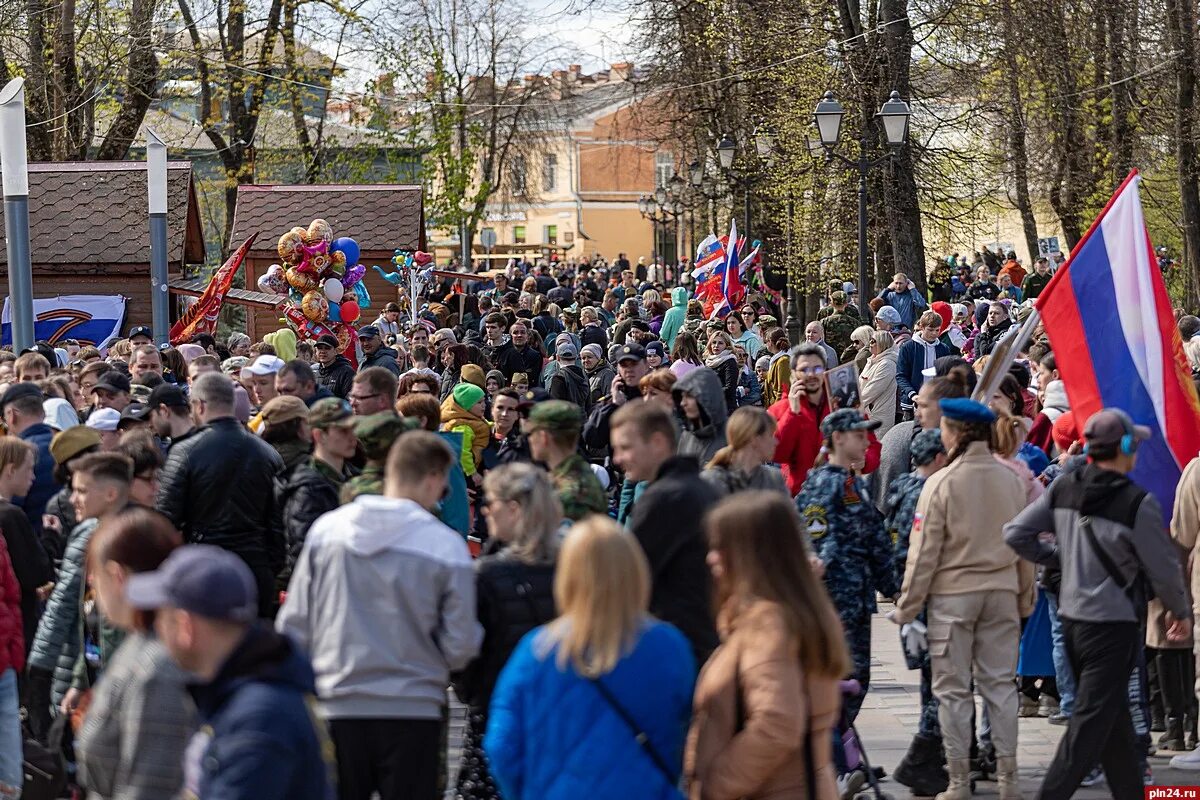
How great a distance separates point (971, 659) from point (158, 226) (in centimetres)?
1106

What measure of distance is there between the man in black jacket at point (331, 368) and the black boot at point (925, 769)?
7038mm

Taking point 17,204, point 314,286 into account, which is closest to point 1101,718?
point 17,204

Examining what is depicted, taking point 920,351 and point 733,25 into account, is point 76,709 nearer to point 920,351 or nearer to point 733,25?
point 920,351

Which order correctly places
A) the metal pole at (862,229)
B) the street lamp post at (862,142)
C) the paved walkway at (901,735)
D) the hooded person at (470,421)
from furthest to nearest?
the metal pole at (862,229) → the street lamp post at (862,142) → the hooded person at (470,421) → the paved walkway at (901,735)

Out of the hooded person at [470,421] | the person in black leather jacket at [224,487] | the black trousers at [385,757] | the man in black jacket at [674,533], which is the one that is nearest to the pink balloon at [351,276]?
the hooded person at [470,421]

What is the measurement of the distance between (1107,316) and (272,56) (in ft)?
92.9

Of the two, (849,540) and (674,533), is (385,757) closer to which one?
(674,533)

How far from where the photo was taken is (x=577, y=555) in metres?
4.27

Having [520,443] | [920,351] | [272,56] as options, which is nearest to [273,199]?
[272,56]

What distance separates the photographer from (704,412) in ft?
26.7

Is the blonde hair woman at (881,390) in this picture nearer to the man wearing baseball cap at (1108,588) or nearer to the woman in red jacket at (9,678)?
the man wearing baseball cap at (1108,588)

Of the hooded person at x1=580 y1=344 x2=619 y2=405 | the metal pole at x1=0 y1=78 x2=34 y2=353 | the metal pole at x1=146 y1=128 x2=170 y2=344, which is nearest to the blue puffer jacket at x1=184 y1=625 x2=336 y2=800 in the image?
the metal pole at x1=0 y1=78 x2=34 y2=353

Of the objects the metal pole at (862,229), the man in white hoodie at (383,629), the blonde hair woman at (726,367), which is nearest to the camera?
the man in white hoodie at (383,629)

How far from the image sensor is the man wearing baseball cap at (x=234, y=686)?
3.61 meters
